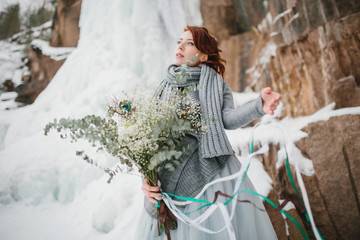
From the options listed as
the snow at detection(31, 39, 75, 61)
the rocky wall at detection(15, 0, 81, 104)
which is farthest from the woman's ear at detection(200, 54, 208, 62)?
the snow at detection(31, 39, 75, 61)

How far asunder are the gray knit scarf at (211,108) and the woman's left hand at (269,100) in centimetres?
16

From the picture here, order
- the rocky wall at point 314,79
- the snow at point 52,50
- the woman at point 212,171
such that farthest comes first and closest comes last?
the snow at point 52,50
the rocky wall at point 314,79
the woman at point 212,171

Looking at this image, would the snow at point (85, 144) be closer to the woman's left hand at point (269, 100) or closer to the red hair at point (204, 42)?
the red hair at point (204, 42)

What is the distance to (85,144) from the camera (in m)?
2.62

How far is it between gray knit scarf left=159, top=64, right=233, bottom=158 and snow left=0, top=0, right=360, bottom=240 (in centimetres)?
74

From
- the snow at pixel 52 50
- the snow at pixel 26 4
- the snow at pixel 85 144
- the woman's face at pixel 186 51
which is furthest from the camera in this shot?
the snow at pixel 52 50

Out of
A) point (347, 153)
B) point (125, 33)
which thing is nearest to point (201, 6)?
point (125, 33)

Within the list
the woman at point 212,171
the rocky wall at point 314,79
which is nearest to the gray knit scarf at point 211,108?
the woman at point 212,171

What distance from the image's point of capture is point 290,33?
7.30 ft

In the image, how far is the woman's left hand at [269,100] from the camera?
2.15 feet

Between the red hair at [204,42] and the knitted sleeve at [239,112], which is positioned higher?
the red hair at [204,42]

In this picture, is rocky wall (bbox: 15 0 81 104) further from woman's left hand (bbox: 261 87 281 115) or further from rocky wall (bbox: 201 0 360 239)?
woman's left hand (bbox: 261 87 281 115)

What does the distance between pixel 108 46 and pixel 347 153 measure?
300 centimetres

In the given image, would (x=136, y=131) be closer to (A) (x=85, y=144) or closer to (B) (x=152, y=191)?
(B) (x=152, y=191)
